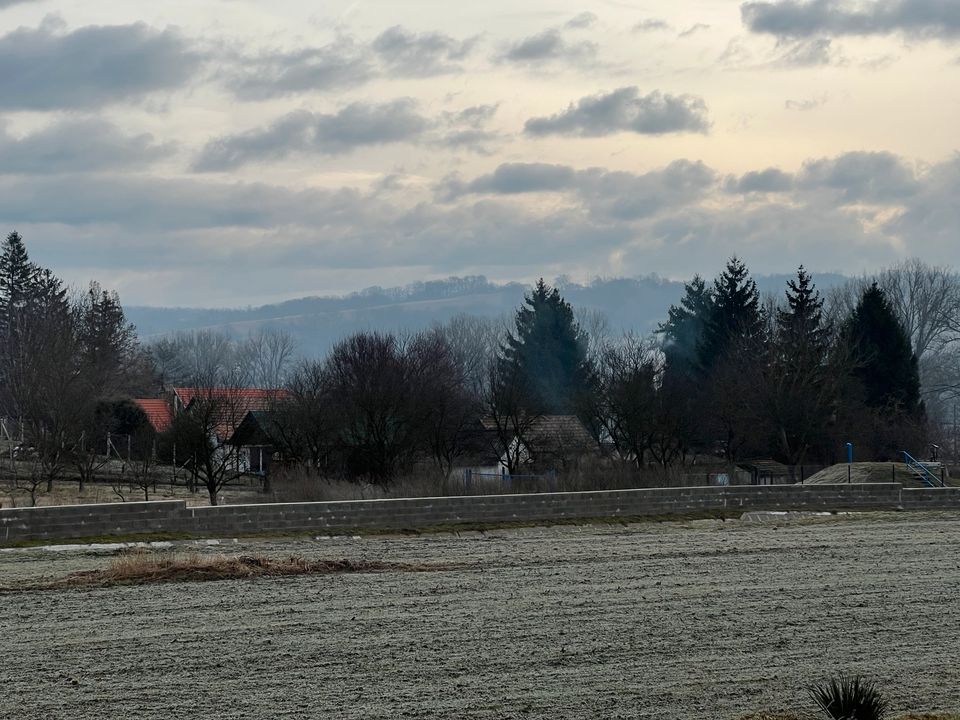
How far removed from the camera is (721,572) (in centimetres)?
1867

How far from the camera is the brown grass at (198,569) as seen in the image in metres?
17.5

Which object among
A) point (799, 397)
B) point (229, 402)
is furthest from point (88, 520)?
point (799, 397)

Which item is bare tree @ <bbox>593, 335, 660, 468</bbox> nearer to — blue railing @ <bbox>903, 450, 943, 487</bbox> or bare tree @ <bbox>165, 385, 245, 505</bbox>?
blue railing @ <bbox>903, 450, 943, 487</bbox>

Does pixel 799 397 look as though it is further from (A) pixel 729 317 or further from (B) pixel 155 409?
(B) pixel 155 409

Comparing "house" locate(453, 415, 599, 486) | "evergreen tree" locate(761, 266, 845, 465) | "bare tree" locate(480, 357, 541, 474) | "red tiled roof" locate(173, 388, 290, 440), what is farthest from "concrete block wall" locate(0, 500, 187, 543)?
"evergreen tree" locate(761, 266, 845, 465)

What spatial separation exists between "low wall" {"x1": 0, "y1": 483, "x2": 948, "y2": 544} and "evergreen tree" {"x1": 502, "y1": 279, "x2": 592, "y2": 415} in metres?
36.4

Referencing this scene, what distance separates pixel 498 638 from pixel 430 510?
41.4 ft

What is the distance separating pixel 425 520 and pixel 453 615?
1098 cm

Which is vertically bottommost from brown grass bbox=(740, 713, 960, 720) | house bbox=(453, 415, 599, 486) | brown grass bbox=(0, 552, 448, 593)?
brown grass bbox=(740, 713, 960, 720)

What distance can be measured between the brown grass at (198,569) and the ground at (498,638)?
566 millimetres

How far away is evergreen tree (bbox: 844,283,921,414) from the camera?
58.0m

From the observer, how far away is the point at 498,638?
13.3 meters

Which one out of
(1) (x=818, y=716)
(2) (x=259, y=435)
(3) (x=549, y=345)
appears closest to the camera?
(1) (x=818, y=716)

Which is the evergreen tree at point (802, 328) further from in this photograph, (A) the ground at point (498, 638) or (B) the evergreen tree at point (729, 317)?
(A) the ground at point (498, 638)
